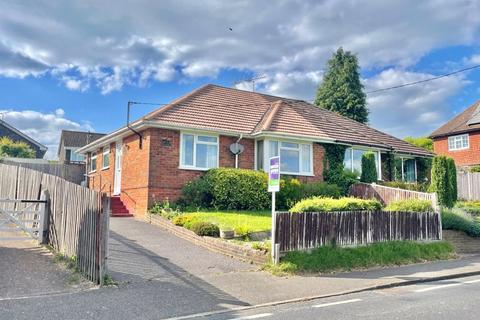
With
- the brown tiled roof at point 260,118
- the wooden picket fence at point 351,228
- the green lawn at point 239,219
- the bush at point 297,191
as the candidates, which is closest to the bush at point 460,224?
the wooden picket fence at point 351,228

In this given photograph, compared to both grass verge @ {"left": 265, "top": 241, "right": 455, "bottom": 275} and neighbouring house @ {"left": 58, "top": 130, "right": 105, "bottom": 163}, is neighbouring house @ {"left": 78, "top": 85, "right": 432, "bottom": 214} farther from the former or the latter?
neighbouring house @ {"left": 58, "top": 130, "right": 105, "bottom": 163}

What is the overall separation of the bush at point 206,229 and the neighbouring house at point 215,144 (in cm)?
461

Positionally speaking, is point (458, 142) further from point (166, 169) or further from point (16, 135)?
point (16, 135)

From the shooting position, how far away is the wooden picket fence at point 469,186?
23422 millimetres

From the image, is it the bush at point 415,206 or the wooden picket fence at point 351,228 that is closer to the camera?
the wooden picket fence at point 351,228

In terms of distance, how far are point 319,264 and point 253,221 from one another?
13.1ft

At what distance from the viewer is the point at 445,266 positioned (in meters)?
11.0

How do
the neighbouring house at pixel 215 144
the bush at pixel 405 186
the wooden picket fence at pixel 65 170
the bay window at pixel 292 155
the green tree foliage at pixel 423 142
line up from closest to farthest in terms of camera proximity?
the neighbouring house at pixel 215 144, the bay window at pixel 292 155, the bush at pixel 405 186, the wooden picket fence at pixel 65 170, the green tree foliage at pixel 423 142

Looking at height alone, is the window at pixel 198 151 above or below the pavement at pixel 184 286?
above

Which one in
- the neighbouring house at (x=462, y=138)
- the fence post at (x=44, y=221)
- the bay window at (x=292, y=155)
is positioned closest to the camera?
the fence post at (x=44, y=221)

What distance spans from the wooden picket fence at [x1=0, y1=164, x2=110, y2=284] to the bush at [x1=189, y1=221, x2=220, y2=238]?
350 cm

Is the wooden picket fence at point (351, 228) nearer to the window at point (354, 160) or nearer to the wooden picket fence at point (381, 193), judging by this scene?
the wooden picket fence at point (381, 193)

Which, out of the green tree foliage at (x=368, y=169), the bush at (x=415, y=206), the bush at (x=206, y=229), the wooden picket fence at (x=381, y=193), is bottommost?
the bush at (x=206, y=229)

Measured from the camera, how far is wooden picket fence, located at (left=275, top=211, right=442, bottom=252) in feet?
33.2
